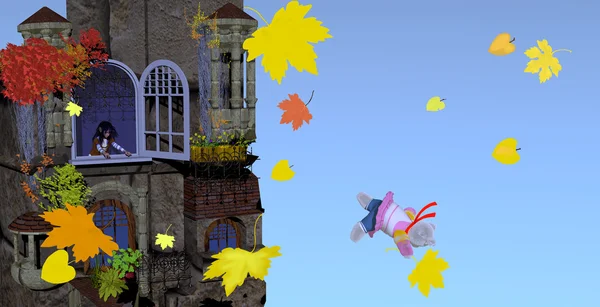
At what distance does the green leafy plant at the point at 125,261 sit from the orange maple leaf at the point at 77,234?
0.99m

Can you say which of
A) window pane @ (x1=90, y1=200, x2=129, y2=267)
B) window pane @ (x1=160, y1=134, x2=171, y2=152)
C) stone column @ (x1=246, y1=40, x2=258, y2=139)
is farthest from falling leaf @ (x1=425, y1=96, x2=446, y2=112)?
window pane @ (x1=90, y1=200, x2=129, y2=267)

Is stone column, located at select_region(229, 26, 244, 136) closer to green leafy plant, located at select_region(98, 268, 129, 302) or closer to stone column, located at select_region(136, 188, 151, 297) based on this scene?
stone column, located at select_region(136, 188, 151, 297)

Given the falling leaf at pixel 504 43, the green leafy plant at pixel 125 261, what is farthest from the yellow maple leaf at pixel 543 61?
the green leafy plant at pixel 125 261

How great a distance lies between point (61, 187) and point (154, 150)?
2.48 metres

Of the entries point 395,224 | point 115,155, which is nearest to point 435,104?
point 395,224

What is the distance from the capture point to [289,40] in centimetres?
1680

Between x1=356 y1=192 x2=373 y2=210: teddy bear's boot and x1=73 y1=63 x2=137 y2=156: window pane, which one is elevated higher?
x1=73 y1=63 x2=137 y2=156: window pane

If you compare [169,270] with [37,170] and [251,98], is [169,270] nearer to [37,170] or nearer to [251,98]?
[37,170]

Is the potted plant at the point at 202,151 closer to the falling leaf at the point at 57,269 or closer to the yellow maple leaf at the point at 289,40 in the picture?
the falling leaf at the point at 57,269

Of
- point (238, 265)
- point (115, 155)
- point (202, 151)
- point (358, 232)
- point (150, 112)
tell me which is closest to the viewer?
point (358, 232)

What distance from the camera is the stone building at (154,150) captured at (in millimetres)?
19438

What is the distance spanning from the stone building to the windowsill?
23mm

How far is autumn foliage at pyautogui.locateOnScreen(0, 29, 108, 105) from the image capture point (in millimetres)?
18688

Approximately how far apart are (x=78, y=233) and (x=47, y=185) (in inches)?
55.2
